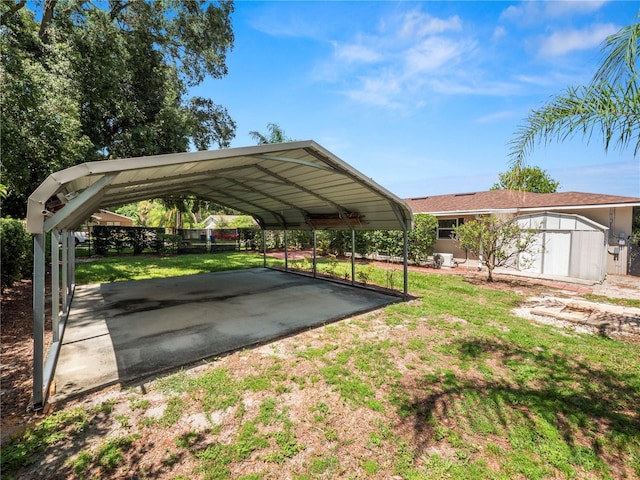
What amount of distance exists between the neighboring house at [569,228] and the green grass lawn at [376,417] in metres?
6.91

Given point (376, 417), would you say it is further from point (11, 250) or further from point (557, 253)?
point (557, 253)

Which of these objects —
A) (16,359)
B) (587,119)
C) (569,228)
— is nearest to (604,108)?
(587,119)

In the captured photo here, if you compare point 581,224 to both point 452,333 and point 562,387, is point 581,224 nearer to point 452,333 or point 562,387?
point 452,333

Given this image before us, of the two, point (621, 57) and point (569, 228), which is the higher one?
point (621, 57)

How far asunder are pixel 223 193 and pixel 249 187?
1.71m

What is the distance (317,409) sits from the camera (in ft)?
10.3

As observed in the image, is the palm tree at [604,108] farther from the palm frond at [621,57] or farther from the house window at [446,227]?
the house window at [446,227]

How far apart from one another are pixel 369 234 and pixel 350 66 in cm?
869

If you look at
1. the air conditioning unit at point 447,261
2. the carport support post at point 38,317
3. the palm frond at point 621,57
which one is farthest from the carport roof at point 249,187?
the air conditioning unit at point 447,261

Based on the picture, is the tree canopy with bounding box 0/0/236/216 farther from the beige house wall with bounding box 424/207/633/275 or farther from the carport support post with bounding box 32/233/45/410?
the beige house wall with bounding box 424/207/633/275

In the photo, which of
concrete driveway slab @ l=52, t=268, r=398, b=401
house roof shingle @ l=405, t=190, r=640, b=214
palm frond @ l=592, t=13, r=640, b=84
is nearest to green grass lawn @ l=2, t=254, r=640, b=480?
concrete driveway slab @ l=52, t=268, r=398, b=401

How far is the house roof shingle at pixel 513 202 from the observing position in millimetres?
11688

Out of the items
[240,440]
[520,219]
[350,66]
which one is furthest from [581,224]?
[240,440]

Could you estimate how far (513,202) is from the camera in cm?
1364
